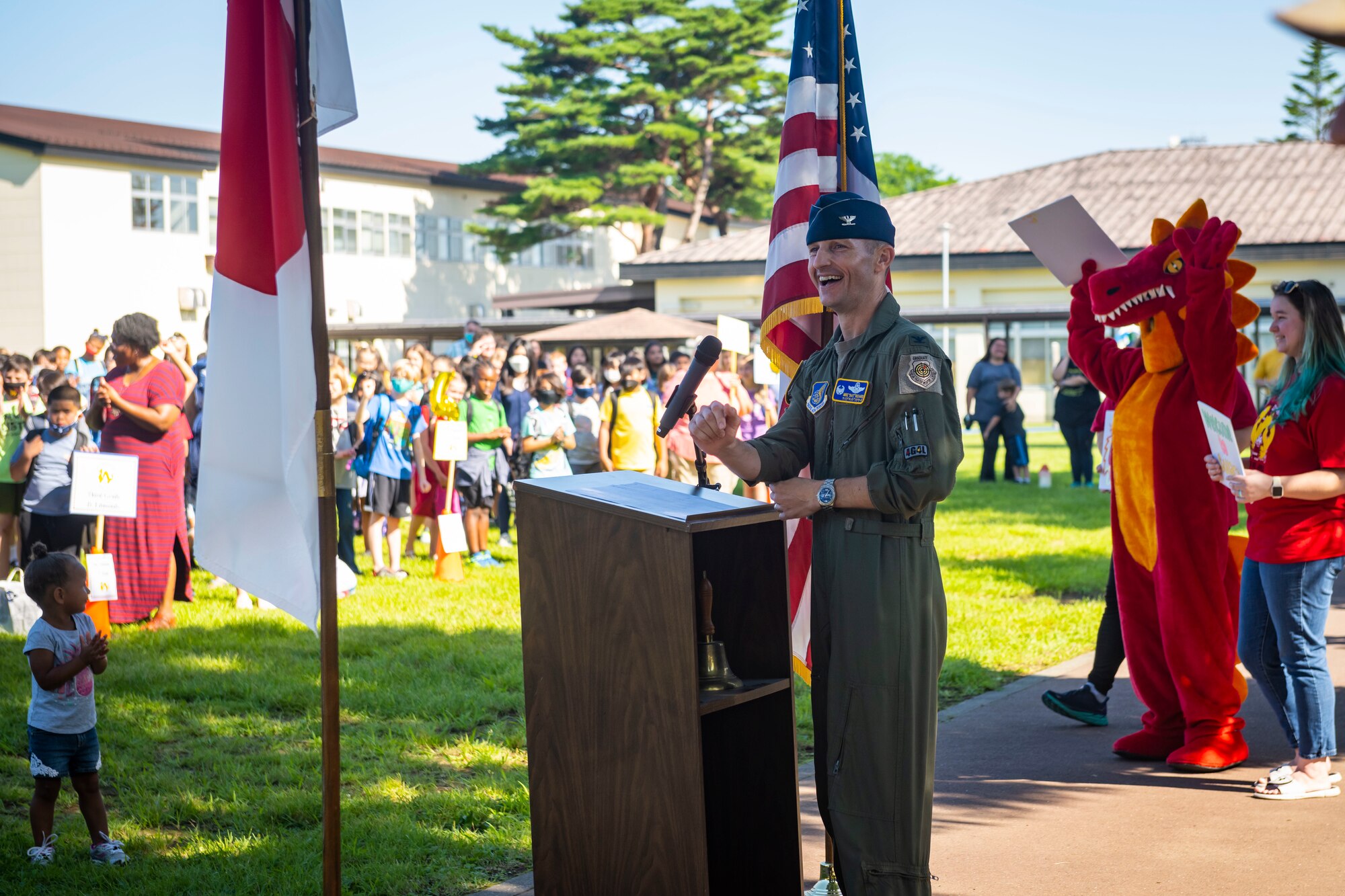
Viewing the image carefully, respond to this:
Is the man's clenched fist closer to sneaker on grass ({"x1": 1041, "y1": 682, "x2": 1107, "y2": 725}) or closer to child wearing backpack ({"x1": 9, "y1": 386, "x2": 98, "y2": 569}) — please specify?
sneaker on grass ({"x1": 1041, "y1": 682, "x2": 1107, "y2": 725})

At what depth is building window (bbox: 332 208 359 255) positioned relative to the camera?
47.6 metres

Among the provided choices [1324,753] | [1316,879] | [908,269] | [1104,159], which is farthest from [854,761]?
[1104,159]

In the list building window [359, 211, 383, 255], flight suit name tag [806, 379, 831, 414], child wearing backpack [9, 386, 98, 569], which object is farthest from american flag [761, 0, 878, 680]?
building window [359, 211, 383, 255]

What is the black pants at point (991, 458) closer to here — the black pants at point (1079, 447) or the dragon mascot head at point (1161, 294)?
the black pants at point (1079, 447)

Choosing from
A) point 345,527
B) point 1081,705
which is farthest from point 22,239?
point 1081,705

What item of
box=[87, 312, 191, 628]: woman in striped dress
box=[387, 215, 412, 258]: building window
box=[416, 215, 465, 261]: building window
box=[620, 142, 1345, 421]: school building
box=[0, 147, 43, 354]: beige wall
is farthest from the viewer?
box=[416, 215, 465, 261]: building window

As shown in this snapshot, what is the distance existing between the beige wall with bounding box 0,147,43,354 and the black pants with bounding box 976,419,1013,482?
30104 millimetres

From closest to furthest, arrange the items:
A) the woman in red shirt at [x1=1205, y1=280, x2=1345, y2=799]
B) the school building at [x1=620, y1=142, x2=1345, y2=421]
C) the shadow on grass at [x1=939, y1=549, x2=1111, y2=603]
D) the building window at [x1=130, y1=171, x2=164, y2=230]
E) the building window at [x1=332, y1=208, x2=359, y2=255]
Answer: the woman in red shirt at [x1=1205, y1=280, x2=1345, y2=799] → the shadow on grass at [x1=939, y1=549, x2=1111, y2=603] → the school building at [x1=620, y1=142, x2=1345, y2=421] → the building window at [x1=130, y1=171, x2=164, y2=230] → the building window at [x1=332, y1=208, x2=359, y2=255]

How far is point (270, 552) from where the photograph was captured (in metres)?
3.72

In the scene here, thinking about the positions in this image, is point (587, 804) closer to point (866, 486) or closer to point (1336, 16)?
point (866, 486)

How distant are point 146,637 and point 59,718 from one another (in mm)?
4132

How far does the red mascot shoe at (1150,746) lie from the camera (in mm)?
6027

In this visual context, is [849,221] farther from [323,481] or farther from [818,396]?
[323,481]

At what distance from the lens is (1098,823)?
516 cm
